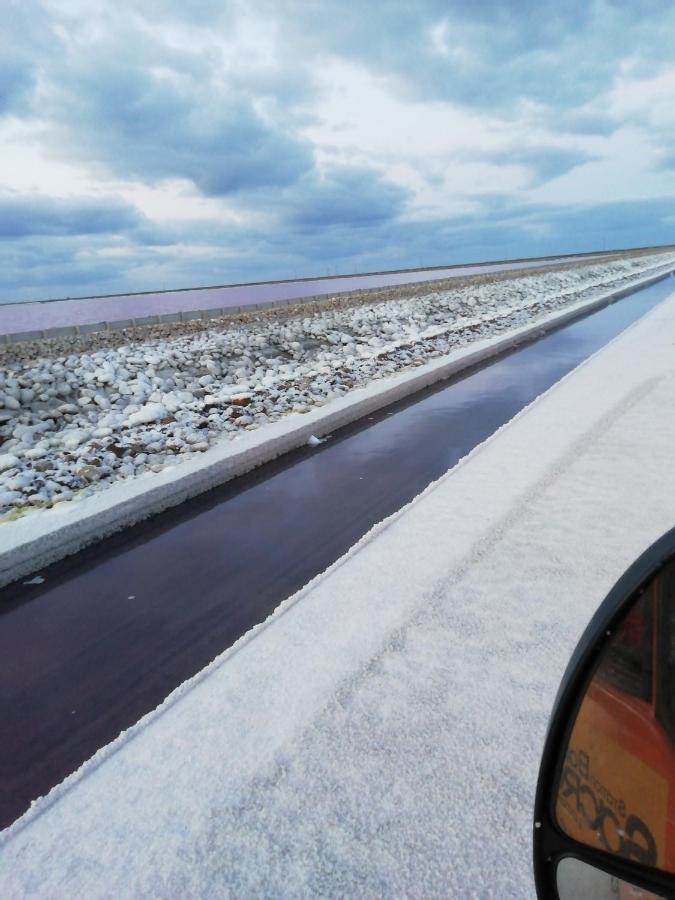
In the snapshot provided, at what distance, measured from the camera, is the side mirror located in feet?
2.98

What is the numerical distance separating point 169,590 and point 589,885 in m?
3.51

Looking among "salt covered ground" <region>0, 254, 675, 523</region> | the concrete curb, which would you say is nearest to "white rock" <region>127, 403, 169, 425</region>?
"salt covered ground" <region>0, 254, 675, 523</region>

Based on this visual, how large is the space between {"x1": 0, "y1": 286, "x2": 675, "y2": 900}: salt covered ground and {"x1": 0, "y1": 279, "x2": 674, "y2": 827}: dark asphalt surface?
1.74ft

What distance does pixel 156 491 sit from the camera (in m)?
5.43

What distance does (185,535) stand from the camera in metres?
5.03

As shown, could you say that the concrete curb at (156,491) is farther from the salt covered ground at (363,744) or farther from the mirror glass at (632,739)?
the mirror glass at (632,739)

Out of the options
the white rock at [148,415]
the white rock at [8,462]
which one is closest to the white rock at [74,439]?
the white rock at [148,415]

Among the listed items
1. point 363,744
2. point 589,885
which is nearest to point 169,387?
point 363,744

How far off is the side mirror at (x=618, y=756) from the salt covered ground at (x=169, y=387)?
17.7 ft

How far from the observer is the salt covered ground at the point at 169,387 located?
21.6 feet

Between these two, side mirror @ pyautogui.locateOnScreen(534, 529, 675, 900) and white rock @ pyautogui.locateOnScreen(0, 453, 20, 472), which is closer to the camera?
side mirror @ pyautogui.locateOnScreen(534, 529, 675, 900)

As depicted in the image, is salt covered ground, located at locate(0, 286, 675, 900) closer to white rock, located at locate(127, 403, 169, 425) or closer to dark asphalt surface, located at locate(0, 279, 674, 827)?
dark asphalt surface, located at locate(0, 279, 674, 827)

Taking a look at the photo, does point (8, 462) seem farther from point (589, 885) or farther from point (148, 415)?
point (589, 885)

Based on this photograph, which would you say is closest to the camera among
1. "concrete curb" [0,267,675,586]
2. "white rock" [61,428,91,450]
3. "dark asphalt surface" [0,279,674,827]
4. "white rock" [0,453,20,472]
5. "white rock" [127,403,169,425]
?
"dark asphalt surface" [0,279,674,827]
